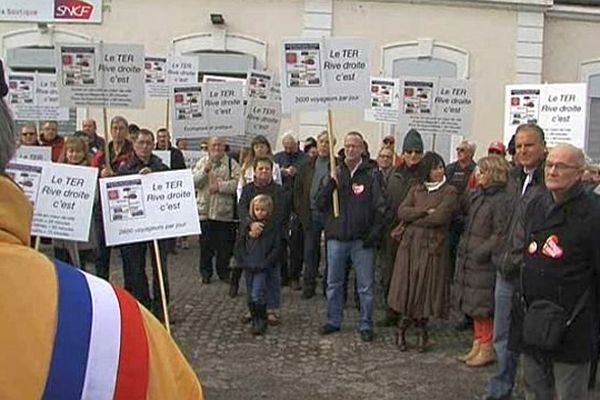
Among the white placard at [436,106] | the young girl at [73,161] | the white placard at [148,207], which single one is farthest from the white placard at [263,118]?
the white placard at [148,207]

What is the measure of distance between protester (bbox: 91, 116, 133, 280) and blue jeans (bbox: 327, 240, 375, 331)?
2.06 m

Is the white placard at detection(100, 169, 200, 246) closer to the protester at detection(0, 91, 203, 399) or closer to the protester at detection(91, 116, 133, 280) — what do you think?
the protester at detection(91, 116, 133, 280)

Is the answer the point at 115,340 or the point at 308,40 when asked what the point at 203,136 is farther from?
the point at 115,340

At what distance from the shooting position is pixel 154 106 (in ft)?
57.4

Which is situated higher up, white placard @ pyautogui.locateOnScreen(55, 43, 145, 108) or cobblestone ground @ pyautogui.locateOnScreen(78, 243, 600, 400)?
white placard @ pyautogui.locateOnScreen(55, 43, 145, 108)

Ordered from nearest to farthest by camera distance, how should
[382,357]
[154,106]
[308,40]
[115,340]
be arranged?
1. [115,340]
2. [382,357]
3. [308,40]
4. [154,106]

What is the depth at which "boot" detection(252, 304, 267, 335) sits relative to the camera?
814 cm

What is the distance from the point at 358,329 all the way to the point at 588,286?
3.80 meters

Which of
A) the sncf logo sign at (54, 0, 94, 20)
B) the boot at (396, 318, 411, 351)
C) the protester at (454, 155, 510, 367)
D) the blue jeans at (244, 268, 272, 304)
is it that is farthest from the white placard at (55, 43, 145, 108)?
the sncf logo sign at (54, 0, 94, 20)

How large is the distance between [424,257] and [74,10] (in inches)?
477

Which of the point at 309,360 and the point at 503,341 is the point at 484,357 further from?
the point at 309,360

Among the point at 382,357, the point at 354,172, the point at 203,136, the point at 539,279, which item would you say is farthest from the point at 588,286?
the point at 203,136

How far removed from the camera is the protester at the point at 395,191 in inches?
336

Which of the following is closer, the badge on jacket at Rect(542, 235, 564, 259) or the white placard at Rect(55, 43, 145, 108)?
the badge on jacket at Rect(542, 235, 564, 259)
